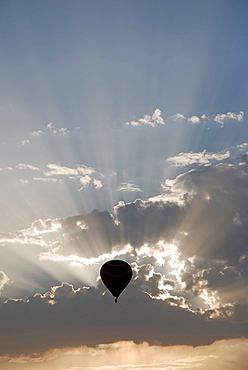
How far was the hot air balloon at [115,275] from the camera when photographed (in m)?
93.0

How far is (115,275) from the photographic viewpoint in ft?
305

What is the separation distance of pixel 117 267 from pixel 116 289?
7289 millimetres

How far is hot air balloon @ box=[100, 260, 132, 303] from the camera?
93000 mm

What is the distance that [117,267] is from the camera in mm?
93750

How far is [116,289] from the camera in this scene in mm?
94000
